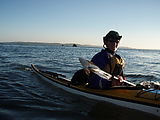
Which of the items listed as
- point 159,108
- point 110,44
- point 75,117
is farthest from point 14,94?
point 159,108

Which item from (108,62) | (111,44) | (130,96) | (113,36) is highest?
(113,36)

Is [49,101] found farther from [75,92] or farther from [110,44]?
[110,44]

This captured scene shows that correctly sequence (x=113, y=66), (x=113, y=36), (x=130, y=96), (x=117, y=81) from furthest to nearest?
(x=113, y=66)
(x=117, y=81)
(x=113, y=36)
(x=130, y=96)

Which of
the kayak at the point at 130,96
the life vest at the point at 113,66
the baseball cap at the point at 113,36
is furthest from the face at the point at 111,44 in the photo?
the kayak at the point at 130,96

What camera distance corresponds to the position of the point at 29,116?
5.08m

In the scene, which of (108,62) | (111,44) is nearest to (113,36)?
(111,44)

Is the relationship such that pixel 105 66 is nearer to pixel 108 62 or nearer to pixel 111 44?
pixel 108 62

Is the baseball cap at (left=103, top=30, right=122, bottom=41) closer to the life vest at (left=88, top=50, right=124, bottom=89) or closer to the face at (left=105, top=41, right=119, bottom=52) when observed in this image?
the face at (left=105, top=41, right=119, bottom=52)

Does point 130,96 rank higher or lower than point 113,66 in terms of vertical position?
lower

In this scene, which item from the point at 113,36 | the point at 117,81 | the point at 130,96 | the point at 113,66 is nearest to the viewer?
the point at 130,96

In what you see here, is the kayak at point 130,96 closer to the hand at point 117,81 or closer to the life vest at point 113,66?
the hand at point 117,81

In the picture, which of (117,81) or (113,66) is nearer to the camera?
(117,81)

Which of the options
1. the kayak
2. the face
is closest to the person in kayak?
the face

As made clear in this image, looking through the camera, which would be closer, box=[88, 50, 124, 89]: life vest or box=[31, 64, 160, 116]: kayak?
box=[31, 64, 160, 116]: kayak
